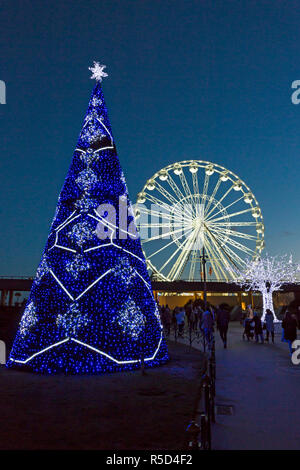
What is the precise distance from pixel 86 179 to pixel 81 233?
136 centimetres

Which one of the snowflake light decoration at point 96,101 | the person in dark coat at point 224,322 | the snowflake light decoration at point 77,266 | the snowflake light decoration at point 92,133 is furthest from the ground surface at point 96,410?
the snowflake light decoration at point 96,101

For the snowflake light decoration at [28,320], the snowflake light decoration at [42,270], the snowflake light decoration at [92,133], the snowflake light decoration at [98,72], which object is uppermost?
the snowflake light decoration at [98,72]

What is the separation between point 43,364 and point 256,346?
8.12m

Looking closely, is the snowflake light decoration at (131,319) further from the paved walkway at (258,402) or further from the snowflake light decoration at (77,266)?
the paved walkway at (258,402)

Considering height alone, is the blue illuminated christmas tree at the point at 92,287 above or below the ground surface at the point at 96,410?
above

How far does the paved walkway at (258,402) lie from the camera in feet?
12.1

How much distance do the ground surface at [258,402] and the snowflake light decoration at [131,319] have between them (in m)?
1.87

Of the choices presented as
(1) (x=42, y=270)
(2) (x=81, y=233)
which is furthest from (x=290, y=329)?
(1) (x=42, y=270)

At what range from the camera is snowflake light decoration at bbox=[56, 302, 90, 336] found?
6.69m

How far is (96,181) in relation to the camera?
7.97 meters

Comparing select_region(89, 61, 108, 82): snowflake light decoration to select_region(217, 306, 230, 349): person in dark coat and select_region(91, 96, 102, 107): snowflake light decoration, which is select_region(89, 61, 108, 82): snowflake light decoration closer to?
select_region(91, 96, 102, 107): snowflake light decoration

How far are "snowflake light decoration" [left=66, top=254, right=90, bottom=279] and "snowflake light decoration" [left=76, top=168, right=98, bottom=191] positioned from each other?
1684 millimetres

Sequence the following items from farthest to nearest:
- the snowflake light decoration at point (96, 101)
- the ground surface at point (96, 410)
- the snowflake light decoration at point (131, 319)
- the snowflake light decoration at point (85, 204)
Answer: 1. the snowflake light decoration at point (96, 101)
2. the snowflake light decoration at point (85, 204)
3. the snowflake light decoration at point (131, 319)
4. the ground surface at point (96, 410)

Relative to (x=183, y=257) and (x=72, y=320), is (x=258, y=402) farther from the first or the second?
(x=183, y=257)
